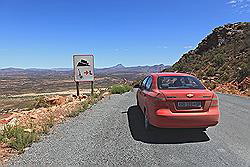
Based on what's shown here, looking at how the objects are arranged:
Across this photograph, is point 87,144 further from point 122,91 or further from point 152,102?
point 122,91

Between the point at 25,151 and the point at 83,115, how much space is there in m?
4.09

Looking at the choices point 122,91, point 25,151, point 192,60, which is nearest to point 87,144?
point 25,151

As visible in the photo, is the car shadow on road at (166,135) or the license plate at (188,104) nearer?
the license plate at (188,104)

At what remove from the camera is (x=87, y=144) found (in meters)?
5.47

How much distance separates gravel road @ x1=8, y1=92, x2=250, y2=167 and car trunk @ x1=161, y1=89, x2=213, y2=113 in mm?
772

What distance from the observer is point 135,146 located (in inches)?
208

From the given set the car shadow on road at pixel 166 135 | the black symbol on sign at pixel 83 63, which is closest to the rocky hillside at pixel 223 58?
the black symbol on sign at pixel 83 63

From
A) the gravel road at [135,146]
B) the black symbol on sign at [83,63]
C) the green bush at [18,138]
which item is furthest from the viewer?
the black symbol on sign at [83,63]

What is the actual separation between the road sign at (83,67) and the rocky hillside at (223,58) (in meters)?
11.9

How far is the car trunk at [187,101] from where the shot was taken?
558cm

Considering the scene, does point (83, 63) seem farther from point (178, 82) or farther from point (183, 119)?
point (183, 119)

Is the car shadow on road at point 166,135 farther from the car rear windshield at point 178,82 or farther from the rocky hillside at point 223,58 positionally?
the rocky hillside at point 223,58

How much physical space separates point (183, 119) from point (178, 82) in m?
1.32

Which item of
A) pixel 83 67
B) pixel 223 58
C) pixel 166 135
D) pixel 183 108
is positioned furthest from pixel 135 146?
pixel 223 58
